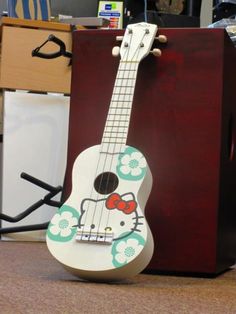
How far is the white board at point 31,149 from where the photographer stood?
198 cm

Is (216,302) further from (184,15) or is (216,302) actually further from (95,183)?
(184,15)

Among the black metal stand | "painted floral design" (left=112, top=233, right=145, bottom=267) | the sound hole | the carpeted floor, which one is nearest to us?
the carpeted floor

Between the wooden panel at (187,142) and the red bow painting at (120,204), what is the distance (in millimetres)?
166

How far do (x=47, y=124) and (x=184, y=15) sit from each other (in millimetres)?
975

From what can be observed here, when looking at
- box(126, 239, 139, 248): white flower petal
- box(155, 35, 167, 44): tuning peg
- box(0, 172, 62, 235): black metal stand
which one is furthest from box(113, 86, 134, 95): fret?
box(0, 172, 62, 235): black metal stand

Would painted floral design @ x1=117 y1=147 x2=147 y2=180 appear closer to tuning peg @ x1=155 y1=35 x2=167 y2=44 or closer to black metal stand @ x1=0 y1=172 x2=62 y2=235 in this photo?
tuning peg @ x1=155 y1=35 x2=167 y2=44

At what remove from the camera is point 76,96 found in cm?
142

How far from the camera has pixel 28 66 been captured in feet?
6.76

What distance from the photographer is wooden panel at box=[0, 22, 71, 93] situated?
2.04m

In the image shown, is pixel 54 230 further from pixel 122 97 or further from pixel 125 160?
pixel 122 97

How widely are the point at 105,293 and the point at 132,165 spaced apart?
11.4 inches

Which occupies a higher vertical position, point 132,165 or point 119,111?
point 119,111

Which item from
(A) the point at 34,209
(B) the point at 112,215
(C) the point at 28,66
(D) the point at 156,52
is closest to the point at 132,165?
(B) the point at 112,215

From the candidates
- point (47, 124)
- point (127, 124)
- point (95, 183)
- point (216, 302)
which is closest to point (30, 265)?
point (95, 183)
